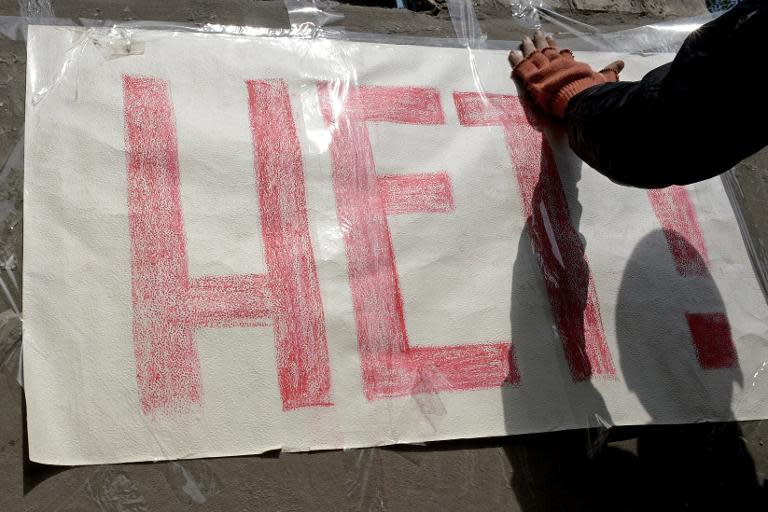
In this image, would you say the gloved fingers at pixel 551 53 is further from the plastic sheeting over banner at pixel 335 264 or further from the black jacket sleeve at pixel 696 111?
the black jacket sleeve at pixel 696 111

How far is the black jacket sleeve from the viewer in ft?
3.37

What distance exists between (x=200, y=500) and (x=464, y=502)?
1.46ft

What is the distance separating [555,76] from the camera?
5.04 ft

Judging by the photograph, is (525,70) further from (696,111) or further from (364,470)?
(364,470)

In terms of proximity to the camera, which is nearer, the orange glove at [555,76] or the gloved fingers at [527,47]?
the orange glove at [555,76]

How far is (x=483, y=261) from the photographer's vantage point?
1.43 metres

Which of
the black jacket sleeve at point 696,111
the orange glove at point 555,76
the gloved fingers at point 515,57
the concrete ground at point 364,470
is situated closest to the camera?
the black jacket sleeve at point 696,111

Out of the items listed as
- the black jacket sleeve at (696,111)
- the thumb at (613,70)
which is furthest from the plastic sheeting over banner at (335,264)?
the black jacket sleeve at (696,111)

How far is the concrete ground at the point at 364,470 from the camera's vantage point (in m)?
1.15

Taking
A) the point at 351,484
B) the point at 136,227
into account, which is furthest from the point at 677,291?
the point at 136,227

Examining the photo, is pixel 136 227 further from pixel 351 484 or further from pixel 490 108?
pixel 490 108

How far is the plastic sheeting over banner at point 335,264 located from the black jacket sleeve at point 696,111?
0.32 metres

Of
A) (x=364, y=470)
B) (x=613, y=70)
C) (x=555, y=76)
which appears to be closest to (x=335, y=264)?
(x=364, y=470)

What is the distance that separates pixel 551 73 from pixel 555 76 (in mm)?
29
